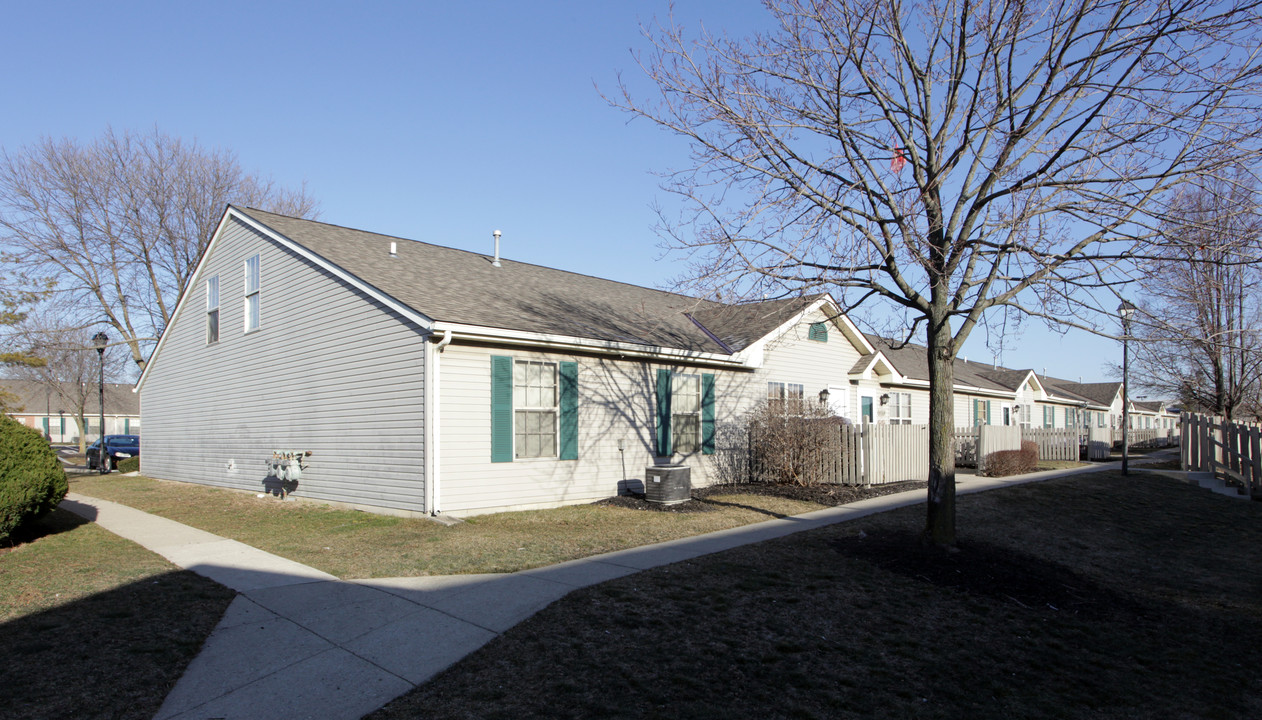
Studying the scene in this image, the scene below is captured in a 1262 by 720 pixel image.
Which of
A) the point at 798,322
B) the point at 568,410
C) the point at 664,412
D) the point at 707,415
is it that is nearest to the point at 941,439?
the point at 568,410

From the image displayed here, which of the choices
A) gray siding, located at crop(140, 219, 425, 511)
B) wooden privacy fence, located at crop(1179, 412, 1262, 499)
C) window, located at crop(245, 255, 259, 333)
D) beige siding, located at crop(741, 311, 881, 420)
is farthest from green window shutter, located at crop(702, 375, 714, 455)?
wooden privacy fence, located at crop(1179, 412, 1262, 499)

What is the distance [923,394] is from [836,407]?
7.47m

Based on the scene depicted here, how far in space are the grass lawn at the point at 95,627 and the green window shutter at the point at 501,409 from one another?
4772mm

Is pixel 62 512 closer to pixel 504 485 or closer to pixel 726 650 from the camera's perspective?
pixel 504 485

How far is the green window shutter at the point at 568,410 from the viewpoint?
12.7m

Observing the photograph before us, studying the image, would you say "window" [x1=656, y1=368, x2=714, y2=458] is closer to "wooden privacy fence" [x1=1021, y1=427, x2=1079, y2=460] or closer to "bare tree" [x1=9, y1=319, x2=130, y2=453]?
"wooden privacy fence" [x1=1021, y1=427, x2=1079, y2=460]

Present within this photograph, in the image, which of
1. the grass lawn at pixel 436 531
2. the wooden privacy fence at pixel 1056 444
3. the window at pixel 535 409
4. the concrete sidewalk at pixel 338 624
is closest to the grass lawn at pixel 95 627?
the concrete sidewalk at pixel 338 624

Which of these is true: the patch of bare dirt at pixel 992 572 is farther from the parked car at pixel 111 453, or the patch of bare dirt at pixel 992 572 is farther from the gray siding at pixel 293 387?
the parked car at pixel 111 453

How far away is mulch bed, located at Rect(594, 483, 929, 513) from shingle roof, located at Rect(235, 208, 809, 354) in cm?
290

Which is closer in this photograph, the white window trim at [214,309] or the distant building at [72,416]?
the white window trim at [214,309]

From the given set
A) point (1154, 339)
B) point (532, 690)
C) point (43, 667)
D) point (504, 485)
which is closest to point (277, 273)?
point (504, 485)

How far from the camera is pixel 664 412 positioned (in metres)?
14.7

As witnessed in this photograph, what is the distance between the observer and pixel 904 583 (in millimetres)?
7336

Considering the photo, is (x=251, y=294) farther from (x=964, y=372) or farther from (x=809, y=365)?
(x=964, y=372)
